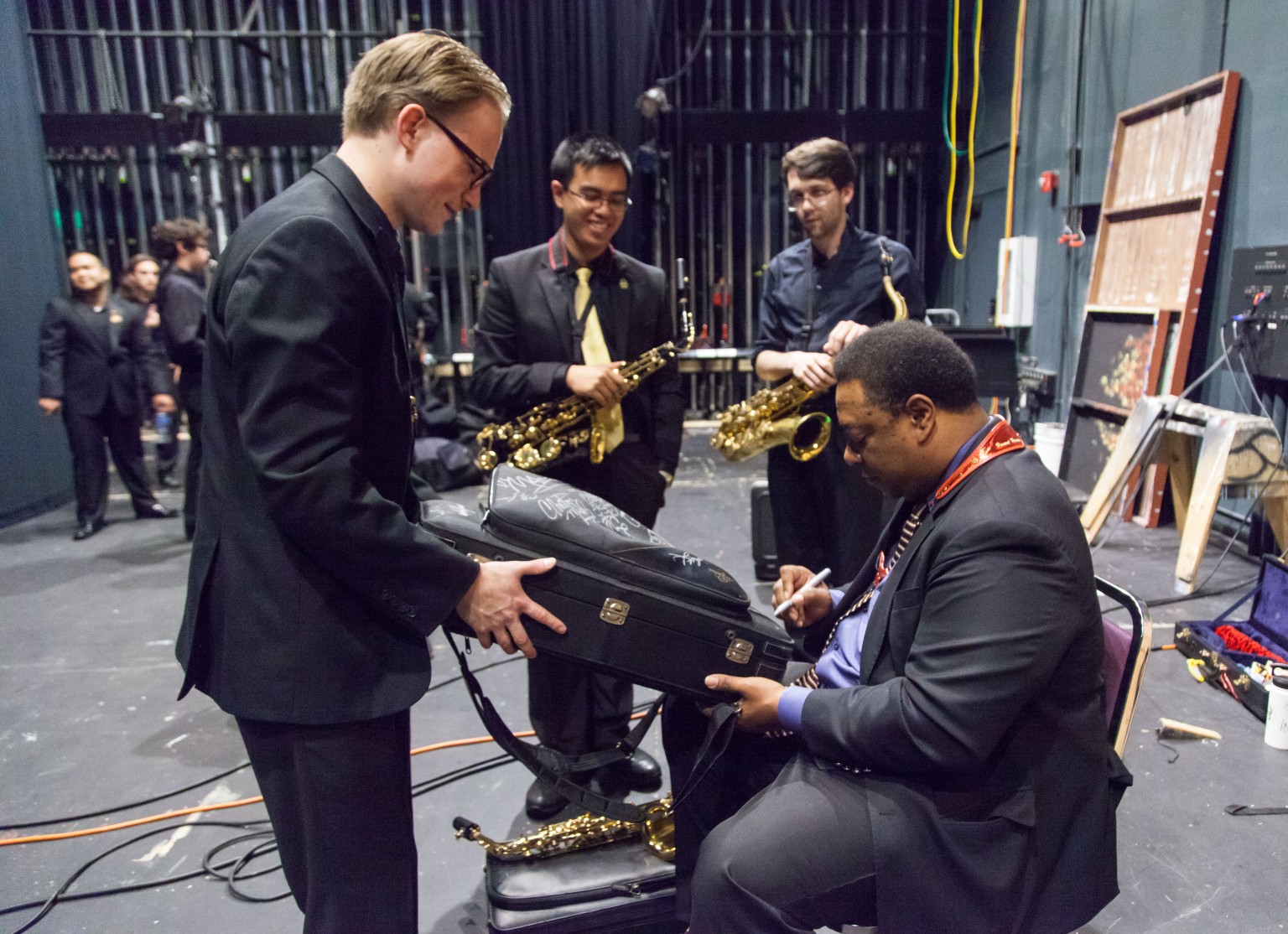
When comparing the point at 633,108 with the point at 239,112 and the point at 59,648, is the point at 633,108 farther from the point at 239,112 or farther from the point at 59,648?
the point at 59,648

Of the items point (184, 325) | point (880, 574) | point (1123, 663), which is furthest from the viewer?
point (184, 325)

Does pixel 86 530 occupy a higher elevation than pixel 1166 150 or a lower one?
lower

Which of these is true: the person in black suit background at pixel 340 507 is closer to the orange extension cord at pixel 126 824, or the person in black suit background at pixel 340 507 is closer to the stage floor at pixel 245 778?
the stage floor at pixel 245 778

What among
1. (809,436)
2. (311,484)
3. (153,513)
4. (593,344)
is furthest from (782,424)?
(153,513)

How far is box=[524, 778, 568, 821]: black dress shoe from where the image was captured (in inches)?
92.5

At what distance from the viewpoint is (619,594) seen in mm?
1364

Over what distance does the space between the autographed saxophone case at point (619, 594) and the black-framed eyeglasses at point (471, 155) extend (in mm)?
500

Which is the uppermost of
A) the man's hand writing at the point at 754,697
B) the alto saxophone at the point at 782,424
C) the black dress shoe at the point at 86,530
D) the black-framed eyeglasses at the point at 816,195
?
the black-framed eyeglasses at the point at 816,195

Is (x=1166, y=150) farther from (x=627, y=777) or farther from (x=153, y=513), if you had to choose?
(x=153, y=513)

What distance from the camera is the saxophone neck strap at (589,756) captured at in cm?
149

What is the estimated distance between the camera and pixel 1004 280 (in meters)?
6.73

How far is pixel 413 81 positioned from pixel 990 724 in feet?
4.01

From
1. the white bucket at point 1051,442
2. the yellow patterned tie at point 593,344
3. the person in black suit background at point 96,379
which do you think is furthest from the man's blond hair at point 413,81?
the white bucket at point 1051,442

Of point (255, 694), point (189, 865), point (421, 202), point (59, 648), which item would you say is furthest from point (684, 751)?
point (59, 648)
